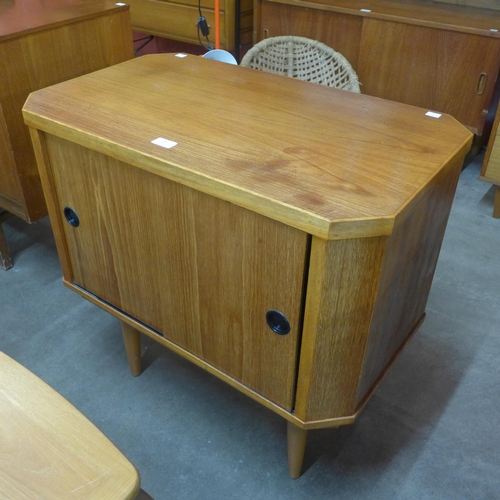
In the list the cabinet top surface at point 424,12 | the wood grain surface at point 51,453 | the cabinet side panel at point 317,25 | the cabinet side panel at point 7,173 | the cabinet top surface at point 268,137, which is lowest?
the cabinet side panel at point 7,173

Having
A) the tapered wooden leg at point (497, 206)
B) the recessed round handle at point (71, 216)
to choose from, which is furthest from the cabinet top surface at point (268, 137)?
the tapered wooden leg at point (497, 206)

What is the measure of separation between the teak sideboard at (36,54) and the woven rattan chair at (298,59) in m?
0.49

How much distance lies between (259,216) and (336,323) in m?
0.20

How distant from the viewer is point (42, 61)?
136cm

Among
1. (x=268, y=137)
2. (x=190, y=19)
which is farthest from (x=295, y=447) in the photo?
(x=190, y=19)

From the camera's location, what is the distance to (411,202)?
2.40ft

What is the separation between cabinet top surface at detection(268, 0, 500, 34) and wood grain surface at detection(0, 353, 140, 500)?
179 centimetres

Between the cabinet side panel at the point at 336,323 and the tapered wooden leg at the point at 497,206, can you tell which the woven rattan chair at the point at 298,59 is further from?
the cabinet side panel at the point at 336,323

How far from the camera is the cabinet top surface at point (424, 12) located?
72.7 inches

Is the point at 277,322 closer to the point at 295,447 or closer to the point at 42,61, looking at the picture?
the point at 295,447

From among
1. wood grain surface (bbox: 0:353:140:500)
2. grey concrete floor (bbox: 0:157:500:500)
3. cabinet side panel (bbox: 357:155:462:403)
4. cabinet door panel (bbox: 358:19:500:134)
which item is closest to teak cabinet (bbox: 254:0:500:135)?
cabinet door panel (bbox: 358:19:500:134)

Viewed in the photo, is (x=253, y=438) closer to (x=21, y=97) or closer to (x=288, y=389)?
(x=288, y=389)

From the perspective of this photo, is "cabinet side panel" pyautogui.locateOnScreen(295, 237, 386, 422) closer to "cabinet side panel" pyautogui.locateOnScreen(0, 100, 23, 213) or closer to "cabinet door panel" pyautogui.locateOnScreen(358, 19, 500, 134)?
"cabinet side panel" pyautogui.locateOnScreen(0, 100, 23, 213)

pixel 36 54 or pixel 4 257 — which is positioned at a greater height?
pixel 36 54
